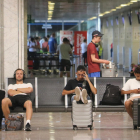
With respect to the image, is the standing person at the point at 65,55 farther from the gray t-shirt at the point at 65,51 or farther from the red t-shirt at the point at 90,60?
the red t-shirt at the point at 90,60

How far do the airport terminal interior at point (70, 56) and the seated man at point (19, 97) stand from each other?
38 centimetres

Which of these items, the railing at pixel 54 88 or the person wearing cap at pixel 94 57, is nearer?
the person wearing cap at pixel 94 57

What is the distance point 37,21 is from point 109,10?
268 centimetres

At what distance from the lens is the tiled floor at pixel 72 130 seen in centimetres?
673

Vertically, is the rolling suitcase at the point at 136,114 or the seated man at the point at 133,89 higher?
the seated man at the point at 133,89

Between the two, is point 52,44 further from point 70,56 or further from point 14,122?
point 14,122

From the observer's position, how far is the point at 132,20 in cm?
1541

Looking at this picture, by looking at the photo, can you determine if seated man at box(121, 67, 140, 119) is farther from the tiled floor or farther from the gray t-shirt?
the gray t-shirt

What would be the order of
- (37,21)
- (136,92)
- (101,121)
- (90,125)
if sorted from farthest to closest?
(37,21) < (101,121) < (136,92) < (90,125)

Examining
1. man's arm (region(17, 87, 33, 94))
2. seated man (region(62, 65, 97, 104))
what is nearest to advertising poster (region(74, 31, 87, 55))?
seated man (region(62, 65, 97, 104))

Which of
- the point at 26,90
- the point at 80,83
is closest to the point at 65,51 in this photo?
the point at 80,83

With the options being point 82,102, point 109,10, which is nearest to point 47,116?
point 82,102

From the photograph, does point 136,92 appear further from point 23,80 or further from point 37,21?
point 37,21

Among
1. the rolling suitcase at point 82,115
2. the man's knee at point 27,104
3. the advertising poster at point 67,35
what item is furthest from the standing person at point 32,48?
the rolling suitcase at point 82,115
